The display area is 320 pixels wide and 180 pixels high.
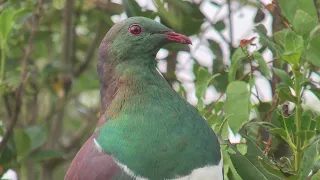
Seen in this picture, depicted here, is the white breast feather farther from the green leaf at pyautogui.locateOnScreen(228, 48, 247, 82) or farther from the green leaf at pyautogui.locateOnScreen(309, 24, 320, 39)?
the green leaf at pyautogui.locateOnScreen(309, 24, 320, 39)

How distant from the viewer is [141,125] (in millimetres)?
2803

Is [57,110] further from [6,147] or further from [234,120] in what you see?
[234,120]

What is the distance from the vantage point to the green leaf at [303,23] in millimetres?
2656

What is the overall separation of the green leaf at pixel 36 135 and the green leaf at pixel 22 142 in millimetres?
27

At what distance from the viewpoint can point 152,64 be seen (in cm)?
314

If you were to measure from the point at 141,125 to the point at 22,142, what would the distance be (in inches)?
32.9

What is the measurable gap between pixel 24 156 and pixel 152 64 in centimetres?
73

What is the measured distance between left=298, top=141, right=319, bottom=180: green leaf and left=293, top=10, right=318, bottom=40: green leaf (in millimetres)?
400

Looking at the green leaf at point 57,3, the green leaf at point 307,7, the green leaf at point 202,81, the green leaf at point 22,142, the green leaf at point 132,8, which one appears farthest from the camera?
the green leaf at point 57,3

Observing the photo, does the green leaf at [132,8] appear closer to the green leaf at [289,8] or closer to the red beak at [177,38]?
the red beak at [177,38]

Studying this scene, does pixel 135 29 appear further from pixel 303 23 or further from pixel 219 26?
pixel 303 23

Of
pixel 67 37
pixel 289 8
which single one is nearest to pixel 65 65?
pixel 67 37

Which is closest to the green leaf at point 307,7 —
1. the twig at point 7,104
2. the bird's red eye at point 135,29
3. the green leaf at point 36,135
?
the bird's red eye at point 135,29

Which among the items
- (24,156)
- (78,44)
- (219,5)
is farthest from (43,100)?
(219,5)
